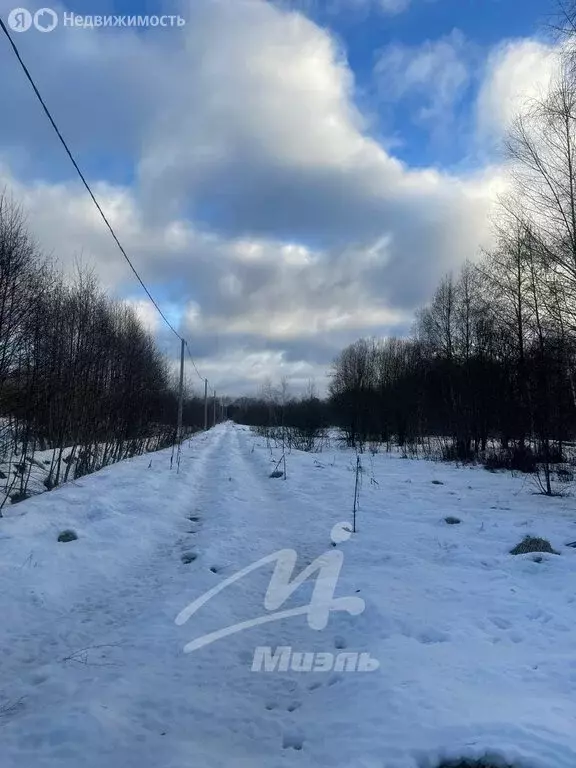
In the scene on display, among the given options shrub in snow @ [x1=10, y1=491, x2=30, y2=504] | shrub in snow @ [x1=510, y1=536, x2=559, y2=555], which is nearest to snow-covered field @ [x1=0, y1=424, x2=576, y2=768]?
shrub in snow @ [x1=510, y1=536, x2=559, y2=555]

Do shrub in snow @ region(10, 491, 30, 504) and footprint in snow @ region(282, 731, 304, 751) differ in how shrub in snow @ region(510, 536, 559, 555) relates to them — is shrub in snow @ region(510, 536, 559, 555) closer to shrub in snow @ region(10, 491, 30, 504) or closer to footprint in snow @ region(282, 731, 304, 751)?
footprint in snow @ region(282, 731, 304, 751)

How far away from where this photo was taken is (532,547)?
792cm

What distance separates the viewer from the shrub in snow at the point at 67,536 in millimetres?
8383

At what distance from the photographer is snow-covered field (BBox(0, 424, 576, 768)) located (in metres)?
3.38

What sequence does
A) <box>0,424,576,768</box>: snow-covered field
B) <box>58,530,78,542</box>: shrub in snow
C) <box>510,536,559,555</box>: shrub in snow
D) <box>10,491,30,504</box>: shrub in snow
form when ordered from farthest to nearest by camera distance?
1. <box>10,491,30,504</box>: shrub in snow
2. <box>58,530,78,542</box>: shrub in snow
3. <box>510,536,559,555</box>: shrub in snow
4. <box>0,424,576,768</box>: snow-covered field

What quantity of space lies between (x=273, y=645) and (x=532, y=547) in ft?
15.4

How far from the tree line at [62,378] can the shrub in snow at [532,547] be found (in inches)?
403

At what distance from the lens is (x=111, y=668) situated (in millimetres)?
4500

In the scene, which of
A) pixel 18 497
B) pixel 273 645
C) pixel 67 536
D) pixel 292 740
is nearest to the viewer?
pixel 292 740

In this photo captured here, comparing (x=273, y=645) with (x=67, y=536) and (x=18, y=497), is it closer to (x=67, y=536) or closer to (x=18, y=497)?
(x=67, y=536)

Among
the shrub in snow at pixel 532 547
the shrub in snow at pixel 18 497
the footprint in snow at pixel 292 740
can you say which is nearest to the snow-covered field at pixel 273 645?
the footprint in snow at pixel 292 740

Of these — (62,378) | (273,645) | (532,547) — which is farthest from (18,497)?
(532,547)

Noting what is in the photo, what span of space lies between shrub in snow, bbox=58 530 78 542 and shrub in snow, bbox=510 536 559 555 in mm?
6622

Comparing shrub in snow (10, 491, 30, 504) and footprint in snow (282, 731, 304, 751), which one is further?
shrub in snow (10, 491, 30, 504)
